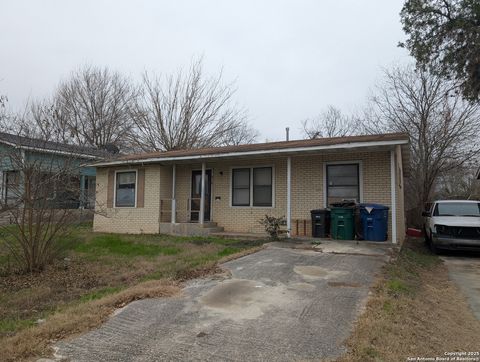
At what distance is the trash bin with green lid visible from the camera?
1034 cm

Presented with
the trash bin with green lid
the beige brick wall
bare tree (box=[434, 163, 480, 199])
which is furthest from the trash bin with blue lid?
bare tree (box=[434, 163, 480, 199])

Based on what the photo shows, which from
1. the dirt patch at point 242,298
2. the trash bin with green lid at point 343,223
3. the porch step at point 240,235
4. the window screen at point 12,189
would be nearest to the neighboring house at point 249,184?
the porch step at point 240,235

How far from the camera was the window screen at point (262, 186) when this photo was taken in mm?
12633

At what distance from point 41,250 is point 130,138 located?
65.8 feet

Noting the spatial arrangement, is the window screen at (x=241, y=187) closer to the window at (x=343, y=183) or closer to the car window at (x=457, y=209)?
the window at (x=343, y=183)

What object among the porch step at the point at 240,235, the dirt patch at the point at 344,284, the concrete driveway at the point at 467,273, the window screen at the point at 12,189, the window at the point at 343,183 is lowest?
the concrete driveway at the point at 467,273

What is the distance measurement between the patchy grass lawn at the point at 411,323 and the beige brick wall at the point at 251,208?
471 centimetres

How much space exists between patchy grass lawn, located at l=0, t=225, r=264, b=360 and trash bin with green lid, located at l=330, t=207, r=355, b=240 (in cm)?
219

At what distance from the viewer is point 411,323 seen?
163 inches

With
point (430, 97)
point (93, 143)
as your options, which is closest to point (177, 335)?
point (430, 97)

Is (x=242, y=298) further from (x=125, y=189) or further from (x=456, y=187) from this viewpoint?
(x=456, y=187)

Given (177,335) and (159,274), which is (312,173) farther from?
(177,335)

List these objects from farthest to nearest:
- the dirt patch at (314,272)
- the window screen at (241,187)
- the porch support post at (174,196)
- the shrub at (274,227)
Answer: the porch support post at (174,196) → the window screen at (241,187) → the shrub at (274,227) → the dirt patch at (314,272)

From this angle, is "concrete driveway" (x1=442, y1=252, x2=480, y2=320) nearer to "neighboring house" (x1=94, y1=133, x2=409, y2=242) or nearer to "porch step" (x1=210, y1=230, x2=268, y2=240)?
"neighboring house" (x1=94, y1=133, x2=409, y2=242)
